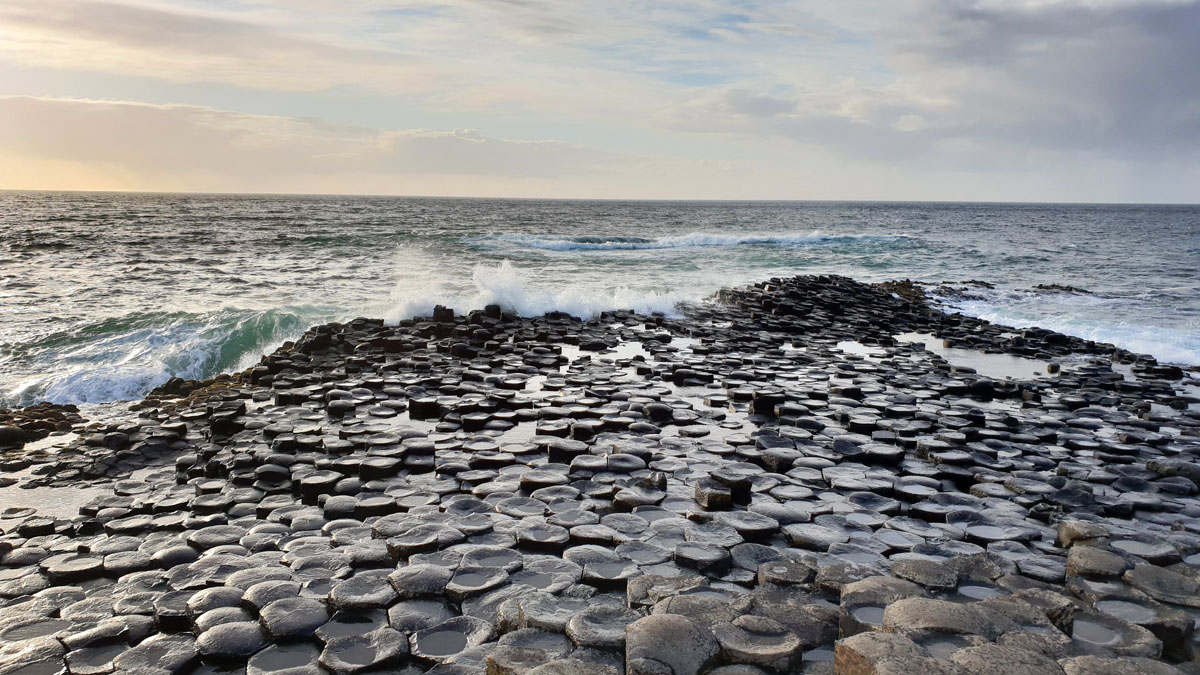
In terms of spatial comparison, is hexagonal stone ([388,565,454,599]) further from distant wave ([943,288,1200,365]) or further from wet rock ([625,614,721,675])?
distant wave ([943,288,1200,365])

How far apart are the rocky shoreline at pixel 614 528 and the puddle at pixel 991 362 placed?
0.95 metres

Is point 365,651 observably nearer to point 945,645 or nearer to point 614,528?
point 614,528

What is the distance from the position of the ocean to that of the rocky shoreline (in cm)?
372

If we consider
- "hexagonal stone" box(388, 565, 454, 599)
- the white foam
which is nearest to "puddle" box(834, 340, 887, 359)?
the white foam

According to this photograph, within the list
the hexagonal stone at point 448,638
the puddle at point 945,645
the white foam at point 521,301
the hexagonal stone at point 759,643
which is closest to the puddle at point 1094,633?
the puddle at point 945,645

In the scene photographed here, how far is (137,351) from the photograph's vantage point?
496 inches

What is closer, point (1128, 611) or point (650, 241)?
point (1128, 611)

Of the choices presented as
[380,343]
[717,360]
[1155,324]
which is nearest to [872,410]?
[717,360]

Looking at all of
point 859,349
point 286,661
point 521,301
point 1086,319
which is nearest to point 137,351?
point 521,301

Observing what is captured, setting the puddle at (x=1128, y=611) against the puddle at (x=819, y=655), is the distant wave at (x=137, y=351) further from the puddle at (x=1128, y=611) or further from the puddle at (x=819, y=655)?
the puddle at (x=1128, y=611)

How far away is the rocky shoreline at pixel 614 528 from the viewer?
3.60 meters

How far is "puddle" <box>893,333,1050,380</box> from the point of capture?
1094 cm

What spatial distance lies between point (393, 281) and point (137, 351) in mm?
10592

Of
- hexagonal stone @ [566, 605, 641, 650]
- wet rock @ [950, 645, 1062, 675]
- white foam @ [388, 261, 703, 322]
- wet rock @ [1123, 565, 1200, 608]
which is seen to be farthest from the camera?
white foam @ [388, 261, 703, 322]
